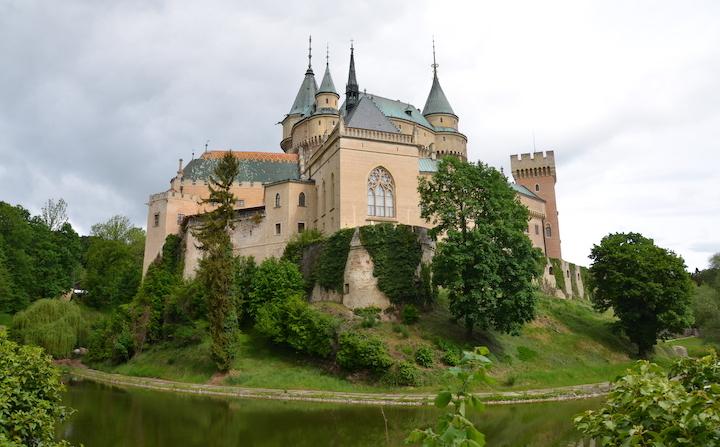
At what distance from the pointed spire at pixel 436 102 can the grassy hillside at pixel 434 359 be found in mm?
35133

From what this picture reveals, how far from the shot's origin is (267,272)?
3834cm

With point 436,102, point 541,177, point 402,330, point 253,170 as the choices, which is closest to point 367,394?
A: point 402,330

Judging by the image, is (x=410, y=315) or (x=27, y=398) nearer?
(x=27, y=398)

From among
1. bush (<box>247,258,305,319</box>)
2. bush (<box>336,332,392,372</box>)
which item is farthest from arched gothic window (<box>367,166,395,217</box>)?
bush (<box>336,332,392,372</box>)

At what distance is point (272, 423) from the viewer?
2106 centimetres

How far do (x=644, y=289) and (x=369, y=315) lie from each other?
18.6 m

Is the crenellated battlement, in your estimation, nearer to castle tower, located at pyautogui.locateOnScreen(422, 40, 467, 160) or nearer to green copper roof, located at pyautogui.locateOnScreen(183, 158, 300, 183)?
castle tower, located at pyautogui.locateOnScreen(422, 40, 467, 160)

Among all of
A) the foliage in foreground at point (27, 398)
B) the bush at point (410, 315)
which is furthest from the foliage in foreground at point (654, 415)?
the bush at point (410, 315)

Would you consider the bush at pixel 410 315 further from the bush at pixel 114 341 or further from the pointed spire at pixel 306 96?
the pointed spire at pixel 306 96

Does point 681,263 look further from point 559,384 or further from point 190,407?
point 190,407

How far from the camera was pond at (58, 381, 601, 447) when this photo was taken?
1833cm

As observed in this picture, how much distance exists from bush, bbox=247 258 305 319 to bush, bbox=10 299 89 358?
13.4 meters

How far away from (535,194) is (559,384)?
123 feet

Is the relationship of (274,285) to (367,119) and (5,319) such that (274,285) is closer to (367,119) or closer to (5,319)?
(367,119)
